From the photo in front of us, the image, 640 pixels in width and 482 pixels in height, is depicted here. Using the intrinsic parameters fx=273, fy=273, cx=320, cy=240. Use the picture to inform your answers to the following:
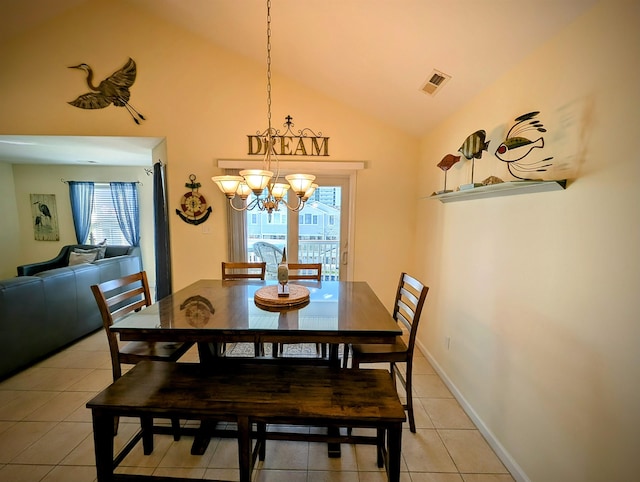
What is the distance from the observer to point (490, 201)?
1810mm

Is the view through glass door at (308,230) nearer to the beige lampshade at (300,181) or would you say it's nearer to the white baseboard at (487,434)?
the white baseboard at (487,434)

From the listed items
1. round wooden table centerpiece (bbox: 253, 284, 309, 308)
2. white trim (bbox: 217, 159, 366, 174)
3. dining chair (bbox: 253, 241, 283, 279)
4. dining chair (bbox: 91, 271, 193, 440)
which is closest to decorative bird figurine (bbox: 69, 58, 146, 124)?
white trim (bbox: 217, 159, 366, 174)

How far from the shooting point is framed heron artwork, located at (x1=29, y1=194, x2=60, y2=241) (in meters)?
5.10

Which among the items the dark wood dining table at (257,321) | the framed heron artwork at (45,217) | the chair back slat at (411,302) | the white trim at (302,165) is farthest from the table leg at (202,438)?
the framed heron artwork at (45,217)

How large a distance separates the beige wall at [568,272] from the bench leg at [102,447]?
2.09m

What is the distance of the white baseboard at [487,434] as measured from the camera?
153 centimetres

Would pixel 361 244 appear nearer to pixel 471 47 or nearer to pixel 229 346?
pixel 229 346

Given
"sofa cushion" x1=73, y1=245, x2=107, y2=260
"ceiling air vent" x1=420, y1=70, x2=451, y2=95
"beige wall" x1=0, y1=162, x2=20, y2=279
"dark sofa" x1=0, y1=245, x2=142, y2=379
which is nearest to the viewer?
"ceiling air vent" x1=420, y1=70, x2=451, y2=95

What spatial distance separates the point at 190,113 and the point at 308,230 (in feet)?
6.23

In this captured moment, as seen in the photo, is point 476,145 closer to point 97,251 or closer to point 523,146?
point 523,146

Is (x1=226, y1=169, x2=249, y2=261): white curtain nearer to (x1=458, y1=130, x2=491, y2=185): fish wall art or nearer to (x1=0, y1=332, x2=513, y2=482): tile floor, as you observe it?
(x1=0, y1=332, x2=513, y2=482): tile floor

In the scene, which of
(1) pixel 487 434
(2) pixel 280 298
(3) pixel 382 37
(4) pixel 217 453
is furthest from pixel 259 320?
(3) pixel 382 37

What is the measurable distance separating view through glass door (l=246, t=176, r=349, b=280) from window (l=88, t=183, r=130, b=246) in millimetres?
3347

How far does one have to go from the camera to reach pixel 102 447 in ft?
4.15
